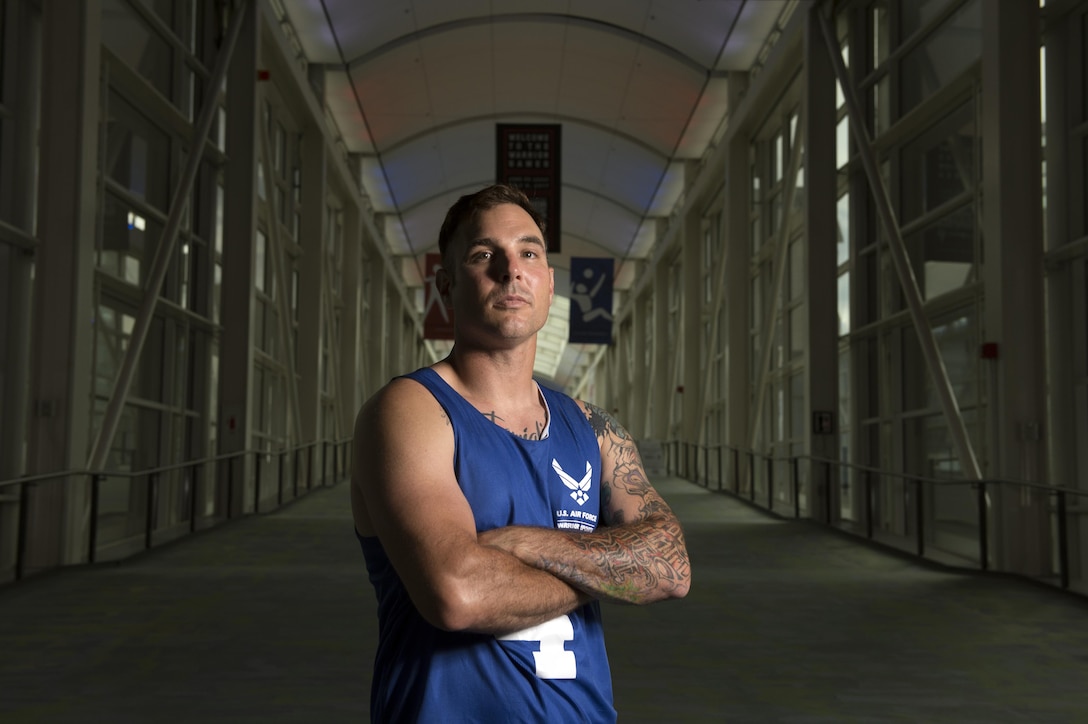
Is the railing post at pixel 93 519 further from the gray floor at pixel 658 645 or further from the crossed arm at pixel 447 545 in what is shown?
the crossed arm at pixel 447 545

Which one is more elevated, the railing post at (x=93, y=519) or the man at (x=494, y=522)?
the man at (x=494, y=522)

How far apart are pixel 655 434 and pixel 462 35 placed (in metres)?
15.8

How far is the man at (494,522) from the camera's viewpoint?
5.42 ft

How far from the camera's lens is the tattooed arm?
172cm

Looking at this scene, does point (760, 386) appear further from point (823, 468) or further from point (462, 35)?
point (462, 35)

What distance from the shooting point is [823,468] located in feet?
46.9

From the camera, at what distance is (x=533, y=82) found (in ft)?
74.6

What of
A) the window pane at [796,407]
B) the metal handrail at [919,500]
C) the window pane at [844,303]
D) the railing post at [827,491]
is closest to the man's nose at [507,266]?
the metal handrail at [919,500]

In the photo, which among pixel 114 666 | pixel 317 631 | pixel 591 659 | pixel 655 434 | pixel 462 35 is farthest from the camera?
pixel 655 434

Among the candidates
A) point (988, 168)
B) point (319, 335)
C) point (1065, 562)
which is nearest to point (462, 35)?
point (319, 335)

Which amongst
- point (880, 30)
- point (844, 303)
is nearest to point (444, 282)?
point (880, 30)

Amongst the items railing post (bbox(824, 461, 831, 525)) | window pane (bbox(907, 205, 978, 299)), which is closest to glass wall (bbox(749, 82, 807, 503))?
window pane (bbox(907, 205, 978, 299))

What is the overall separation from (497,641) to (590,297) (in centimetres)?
2515

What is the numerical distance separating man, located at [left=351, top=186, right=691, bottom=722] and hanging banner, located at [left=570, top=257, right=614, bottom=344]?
24.3 metres
